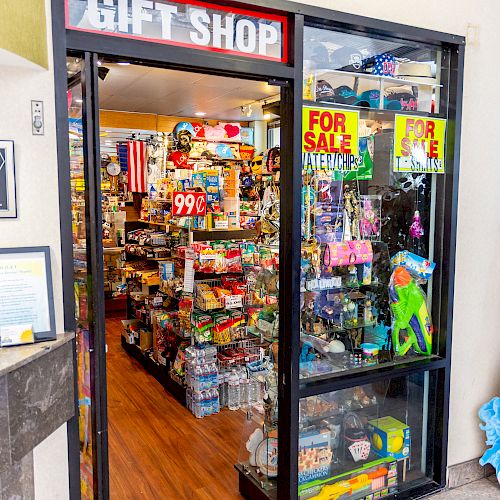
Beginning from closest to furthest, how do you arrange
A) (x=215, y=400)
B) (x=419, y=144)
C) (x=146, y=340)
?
(x=419, y=144), (x=215, y=400), (x=146, y=340)

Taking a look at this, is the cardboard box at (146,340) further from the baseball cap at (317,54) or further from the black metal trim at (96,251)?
the baseball cap at (317,54)

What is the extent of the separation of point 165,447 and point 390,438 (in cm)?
167

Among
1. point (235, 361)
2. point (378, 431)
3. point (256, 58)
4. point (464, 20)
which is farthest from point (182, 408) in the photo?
point (464, 20)

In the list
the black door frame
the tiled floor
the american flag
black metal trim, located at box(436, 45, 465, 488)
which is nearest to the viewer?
the black door frame

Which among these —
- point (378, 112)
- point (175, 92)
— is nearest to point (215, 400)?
point (378, 112)

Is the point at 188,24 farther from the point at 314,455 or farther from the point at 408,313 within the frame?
the point at 314,455

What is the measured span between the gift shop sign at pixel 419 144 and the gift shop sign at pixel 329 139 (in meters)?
0.30

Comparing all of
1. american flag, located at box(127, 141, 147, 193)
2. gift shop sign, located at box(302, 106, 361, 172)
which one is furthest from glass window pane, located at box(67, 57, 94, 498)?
american flag, located at box(127, 141, 147, 193)

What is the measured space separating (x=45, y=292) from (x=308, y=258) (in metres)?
1.35

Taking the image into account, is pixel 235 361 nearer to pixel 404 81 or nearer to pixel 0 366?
pixel 404 81

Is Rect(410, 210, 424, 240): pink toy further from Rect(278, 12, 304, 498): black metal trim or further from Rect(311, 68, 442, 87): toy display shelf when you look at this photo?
Rect(278, 12, 304, 498): black metal trim

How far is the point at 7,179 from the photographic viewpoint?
1.85 metres

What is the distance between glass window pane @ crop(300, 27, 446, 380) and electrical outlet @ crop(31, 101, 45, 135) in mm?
1209

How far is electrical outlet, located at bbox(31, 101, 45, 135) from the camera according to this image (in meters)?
1.87
